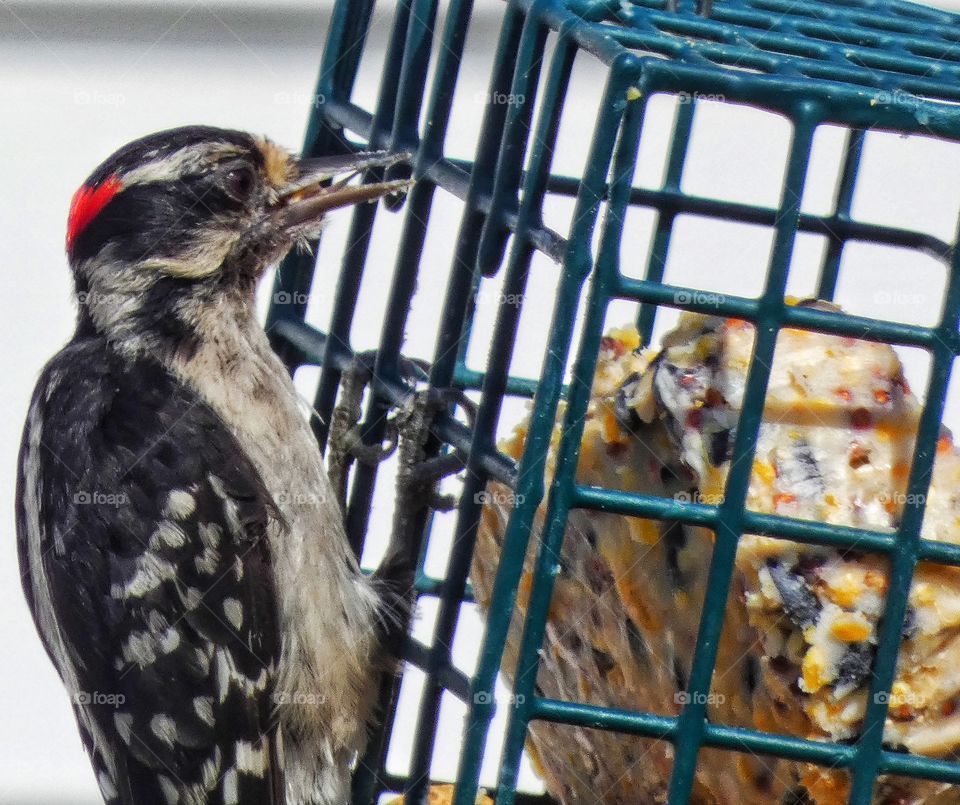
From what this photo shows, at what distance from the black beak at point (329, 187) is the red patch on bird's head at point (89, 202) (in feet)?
1.17

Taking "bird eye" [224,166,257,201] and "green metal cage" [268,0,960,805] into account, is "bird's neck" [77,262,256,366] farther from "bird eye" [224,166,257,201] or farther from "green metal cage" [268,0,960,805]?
"green metal cage" [268,0,960,805]

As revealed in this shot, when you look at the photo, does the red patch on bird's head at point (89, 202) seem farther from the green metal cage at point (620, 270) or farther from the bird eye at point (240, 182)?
the green metal cage at point (620, 270)

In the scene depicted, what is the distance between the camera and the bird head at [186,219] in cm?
295

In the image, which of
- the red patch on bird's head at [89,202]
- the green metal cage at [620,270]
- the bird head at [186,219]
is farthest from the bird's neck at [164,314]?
the green metal cage at [620,270]

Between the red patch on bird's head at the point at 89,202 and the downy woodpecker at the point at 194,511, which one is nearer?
the downy woodpecker at the point at 194,511

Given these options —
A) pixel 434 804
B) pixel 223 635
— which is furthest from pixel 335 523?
pixel 434 804

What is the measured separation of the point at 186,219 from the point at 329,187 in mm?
320

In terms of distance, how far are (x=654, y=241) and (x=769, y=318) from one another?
3.55 feet

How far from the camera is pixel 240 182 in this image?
3.02 metres

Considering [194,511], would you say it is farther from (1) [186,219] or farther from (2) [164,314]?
(1) [186,219]

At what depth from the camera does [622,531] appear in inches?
84.7

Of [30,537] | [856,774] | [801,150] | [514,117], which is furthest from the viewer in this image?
[30,537]

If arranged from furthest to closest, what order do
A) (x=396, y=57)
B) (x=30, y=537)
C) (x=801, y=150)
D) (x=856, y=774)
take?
(x=30, y=537) < (x=396, y=57) < (x=856, y=774) < (x=801, y=150)

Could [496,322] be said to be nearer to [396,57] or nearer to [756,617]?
[756,617]
